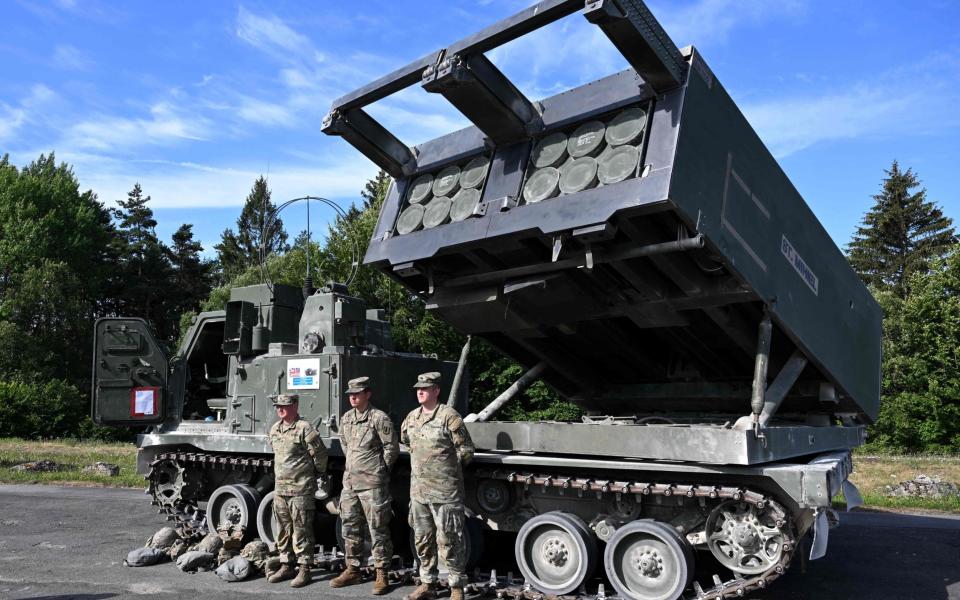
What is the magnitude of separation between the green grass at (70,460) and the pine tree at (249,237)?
30.2 meters

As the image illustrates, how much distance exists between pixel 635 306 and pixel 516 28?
98.2 inches

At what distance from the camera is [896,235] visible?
42531mm

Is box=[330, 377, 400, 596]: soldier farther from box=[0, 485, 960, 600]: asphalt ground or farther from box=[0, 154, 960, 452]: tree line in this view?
box=[0, 154, 960, 452]: tree line

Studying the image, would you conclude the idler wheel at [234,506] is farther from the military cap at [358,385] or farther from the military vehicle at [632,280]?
the military vehicle at [632,280]

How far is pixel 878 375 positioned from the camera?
8.62 m

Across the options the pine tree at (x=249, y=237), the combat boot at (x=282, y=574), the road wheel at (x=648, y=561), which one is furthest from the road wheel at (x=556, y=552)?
the pine tree at (x=249, y=237)

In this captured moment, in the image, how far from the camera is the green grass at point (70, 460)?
Result: 15945 millimetres

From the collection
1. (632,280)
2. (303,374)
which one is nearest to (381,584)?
(303,374)

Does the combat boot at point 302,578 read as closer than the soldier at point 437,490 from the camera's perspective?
No

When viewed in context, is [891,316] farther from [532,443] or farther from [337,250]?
[532,443]

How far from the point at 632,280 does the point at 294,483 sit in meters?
3.54

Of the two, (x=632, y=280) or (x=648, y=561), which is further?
(x=632, y=280)

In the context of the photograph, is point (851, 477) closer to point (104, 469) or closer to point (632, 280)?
point (632, 280)

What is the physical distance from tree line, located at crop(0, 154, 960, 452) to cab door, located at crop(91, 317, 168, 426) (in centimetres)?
1197
